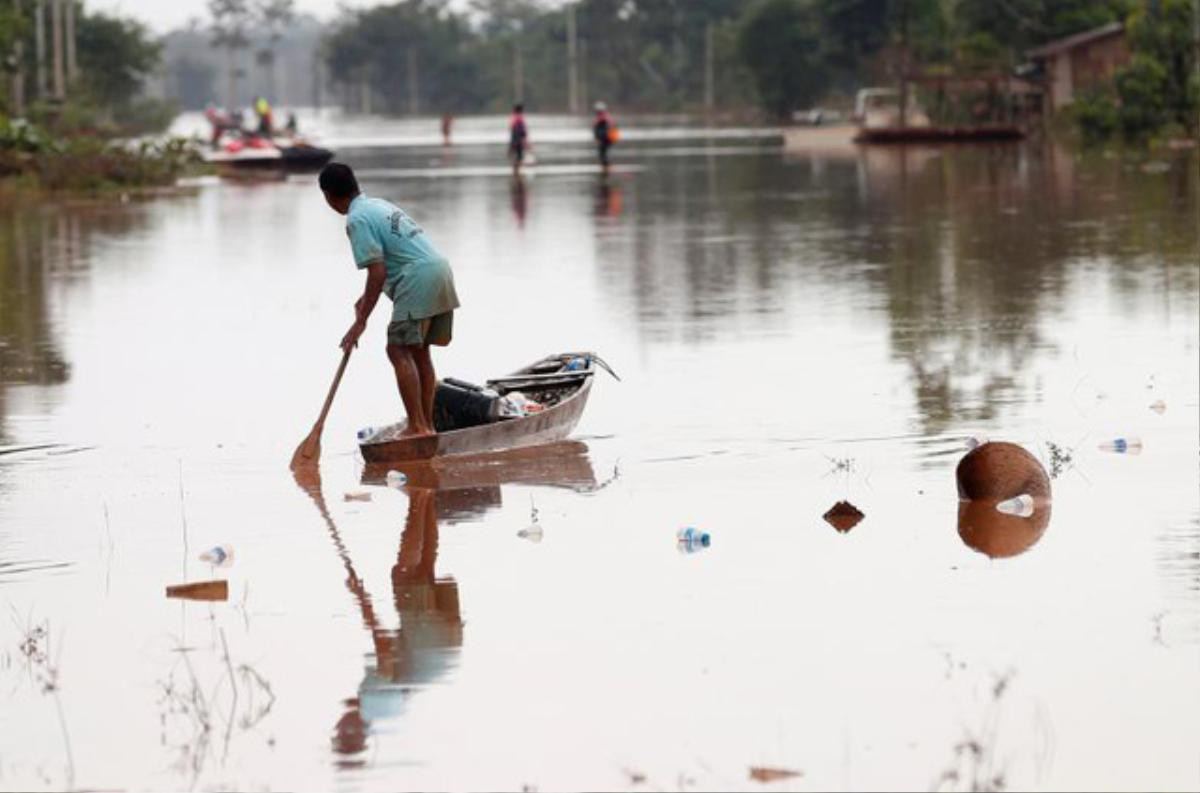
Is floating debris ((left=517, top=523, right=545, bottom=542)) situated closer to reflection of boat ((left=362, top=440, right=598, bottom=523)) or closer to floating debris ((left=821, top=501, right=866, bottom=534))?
reflection of boat ((left=362, top=440, right=598, bottom=523))

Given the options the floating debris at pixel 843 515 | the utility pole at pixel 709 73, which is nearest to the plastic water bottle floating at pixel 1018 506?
the floating debris at pixel 843 515

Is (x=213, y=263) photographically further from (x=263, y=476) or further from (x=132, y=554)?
(x=132, y=554)

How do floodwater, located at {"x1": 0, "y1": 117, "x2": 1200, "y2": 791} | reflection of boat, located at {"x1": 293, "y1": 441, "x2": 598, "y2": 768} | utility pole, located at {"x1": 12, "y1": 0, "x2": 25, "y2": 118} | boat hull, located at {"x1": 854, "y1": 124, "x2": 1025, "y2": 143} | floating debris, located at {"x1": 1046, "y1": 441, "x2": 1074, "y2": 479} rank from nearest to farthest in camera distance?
1. floodwater, located at {"x1": 0, "y1": 117, "x2": 1200, "y2": 791}
2. reflection of boat, located at {"x1": 293, "y1": 441, "x2": 598, "y2": 768}
3. floating debris, located at {"x1": 1046, "y1": 441, "x2": 1074, "y2": 479}
4. utility pole, located at {"x1": 12, "y1": 0, "x2": 25, "y2": 118}
5. boat hull, located at {"x1": 854, "y1": 124, "x2": 1025, "y2": 143}

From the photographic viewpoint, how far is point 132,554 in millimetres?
11062

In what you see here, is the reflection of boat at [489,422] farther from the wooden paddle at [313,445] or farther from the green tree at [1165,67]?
the green tree at [1165,67]

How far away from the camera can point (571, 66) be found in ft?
562

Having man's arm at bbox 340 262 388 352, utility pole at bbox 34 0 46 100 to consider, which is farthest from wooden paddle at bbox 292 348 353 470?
utility pole at bbox 34 0 46 100

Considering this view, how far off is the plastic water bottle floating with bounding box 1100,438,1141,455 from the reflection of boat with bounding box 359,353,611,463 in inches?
114

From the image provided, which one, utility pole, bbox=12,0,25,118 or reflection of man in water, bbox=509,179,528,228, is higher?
utility pole, bbox=12,0,25,118

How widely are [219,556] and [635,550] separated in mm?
1751

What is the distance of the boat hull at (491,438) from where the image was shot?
523 inches

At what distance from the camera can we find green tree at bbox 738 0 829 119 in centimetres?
11056

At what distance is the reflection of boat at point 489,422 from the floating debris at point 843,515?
2.64 meters

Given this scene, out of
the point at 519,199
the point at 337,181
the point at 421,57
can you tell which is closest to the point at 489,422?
the point at 337,181
